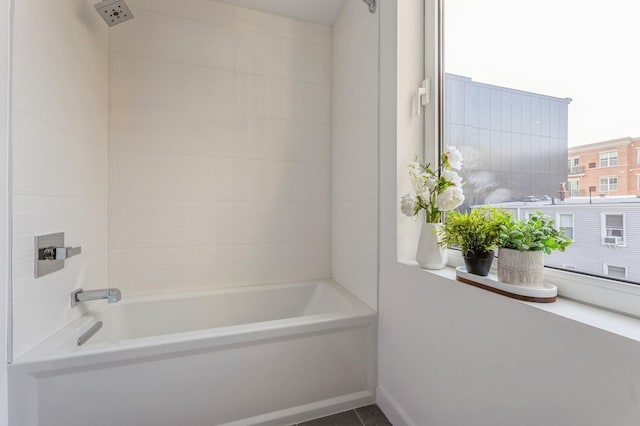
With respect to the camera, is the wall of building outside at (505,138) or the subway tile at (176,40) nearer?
the wall of building outside at (505,138)

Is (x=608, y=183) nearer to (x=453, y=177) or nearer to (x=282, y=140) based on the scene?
(x=453, y=177)

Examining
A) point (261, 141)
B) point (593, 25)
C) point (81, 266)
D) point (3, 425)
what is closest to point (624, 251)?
point (593, 25)

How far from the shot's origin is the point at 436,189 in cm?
111

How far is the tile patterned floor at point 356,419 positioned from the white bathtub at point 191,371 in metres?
A: 0.03

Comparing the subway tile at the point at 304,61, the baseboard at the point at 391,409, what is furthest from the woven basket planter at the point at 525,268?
the subway tile at the point at 304,61

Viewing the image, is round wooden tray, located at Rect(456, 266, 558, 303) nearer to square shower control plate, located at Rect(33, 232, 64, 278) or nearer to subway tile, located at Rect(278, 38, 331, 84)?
square shower control plate, located at Rect(33, 232, 64, 278)

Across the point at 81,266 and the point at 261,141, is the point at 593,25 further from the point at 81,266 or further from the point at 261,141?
the point at 81,266

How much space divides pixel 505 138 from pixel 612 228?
18.0 inches

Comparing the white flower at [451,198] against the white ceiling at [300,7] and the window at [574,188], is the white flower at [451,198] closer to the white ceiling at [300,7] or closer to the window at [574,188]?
the window at [574,188]

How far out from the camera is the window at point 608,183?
0.69 metres

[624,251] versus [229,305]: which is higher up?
[624,251]

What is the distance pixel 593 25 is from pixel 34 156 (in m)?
1.86

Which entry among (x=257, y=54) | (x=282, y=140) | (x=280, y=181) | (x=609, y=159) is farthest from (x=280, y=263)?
(x=609, y=159)

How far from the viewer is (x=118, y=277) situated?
1619mm
